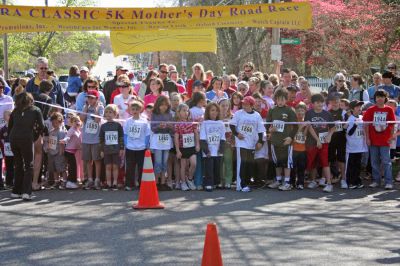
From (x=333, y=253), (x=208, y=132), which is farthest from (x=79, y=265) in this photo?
(x=208, y=132)

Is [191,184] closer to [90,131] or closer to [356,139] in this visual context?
[90,131]

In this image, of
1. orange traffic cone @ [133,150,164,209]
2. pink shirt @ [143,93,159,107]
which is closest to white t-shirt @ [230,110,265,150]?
pink shirt @ [143,93,159,107]

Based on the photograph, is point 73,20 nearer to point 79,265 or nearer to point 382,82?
point 382,82

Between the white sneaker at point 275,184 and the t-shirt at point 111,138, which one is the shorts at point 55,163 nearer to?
the t-shirt at point 111,138

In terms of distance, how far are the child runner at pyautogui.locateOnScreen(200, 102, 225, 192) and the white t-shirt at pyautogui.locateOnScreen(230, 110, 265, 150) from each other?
29 cm

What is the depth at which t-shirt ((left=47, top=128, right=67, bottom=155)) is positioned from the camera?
12.3 metres

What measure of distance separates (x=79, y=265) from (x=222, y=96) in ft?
24.4

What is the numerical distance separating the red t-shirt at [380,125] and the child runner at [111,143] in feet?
14.9

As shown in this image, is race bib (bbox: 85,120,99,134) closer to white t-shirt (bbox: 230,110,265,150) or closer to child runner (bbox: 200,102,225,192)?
child runner (bbox: 200,102,225,192)

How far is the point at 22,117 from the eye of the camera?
11.0m

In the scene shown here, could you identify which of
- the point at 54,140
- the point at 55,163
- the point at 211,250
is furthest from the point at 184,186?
the point at 211,250

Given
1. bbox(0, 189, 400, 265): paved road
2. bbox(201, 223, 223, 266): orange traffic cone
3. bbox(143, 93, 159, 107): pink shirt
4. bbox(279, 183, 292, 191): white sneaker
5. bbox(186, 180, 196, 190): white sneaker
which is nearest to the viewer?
bbox(201, 223, 223, 266): orange traffic cone

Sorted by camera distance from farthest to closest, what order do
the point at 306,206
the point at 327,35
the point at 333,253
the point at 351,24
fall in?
the point at 327,35 → the point at 351,24 → the point at 306,206 → the point at 333,253

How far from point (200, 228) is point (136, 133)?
12.3 ft
